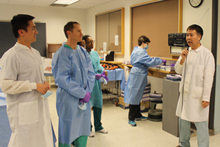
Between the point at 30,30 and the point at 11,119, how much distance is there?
76 centimetres

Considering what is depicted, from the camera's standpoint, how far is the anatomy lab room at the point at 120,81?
1788 mm

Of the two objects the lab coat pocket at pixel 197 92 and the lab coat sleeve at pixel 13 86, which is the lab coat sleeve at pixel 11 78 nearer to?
the lab coat sleeve at pixel 13 86

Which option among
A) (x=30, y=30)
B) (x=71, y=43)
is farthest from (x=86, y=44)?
(x=30, y=30)

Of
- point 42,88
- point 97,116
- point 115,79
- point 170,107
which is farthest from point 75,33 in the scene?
point 115,79

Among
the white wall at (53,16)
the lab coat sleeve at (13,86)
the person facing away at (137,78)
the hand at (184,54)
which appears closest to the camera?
the lab coat sleeve at (13,86)

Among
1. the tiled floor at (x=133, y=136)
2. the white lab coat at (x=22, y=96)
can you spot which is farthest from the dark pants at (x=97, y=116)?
the white lab coat at (x=22, y=96)

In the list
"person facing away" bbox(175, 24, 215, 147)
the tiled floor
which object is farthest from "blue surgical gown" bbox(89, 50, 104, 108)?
"person facing away" bbox(175, 24, 215, 147)

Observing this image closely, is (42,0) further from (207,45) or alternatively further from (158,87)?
(207,45)

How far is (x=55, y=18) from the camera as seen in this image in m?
7.26

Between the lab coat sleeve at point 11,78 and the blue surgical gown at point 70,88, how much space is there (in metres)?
0.48

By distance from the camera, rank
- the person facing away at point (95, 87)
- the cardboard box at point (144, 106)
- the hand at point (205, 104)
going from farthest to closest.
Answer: the cardboard box at point (144, 106) < the person facing away at point (95, 87) < the hand at point (205, 104)

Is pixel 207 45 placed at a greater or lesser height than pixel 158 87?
greater

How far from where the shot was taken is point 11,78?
1.70m

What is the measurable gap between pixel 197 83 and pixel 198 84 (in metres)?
0.02
